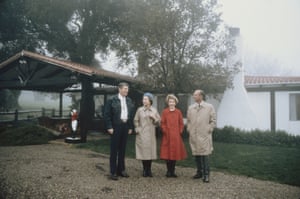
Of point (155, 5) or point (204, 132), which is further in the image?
point (155, 5)

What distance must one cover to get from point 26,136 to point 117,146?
5853 millimetres

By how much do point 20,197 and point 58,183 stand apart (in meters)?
0.70

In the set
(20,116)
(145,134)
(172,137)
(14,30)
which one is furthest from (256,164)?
(20,116)

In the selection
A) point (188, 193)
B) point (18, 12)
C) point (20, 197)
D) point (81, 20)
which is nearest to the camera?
point (20, 197)

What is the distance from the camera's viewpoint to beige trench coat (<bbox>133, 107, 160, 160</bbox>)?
4.43 metres

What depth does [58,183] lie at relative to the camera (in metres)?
3.95

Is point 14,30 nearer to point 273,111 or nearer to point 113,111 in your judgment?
point 113,111

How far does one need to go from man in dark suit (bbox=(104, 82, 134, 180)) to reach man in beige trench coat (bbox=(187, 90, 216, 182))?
3.83ft

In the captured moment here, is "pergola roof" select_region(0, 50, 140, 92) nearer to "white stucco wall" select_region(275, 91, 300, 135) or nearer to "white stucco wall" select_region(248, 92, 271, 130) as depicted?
"white stucco wall" select_region(248, 92, 271, 130)

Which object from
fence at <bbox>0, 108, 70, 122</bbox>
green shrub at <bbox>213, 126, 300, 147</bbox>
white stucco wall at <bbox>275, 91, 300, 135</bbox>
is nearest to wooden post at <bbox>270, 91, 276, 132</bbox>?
white stucco wall at <bbox>275, 91, 300, 135</bbox>

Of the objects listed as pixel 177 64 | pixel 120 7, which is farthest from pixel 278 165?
pixel 120 7

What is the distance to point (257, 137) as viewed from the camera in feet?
31.0

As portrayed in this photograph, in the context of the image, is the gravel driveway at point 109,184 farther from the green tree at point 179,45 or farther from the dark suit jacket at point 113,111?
the green tree at point 179,45

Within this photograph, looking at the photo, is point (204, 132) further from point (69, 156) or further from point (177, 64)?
point (177, 64)
